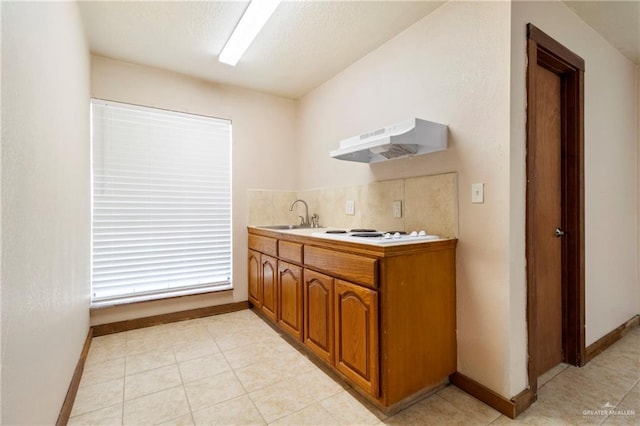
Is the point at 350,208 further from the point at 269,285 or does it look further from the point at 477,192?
the point at 477,192

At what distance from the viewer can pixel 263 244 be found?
2.97 meters

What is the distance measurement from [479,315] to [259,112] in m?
2.98

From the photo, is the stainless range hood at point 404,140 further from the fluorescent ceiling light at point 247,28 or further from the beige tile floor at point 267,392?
the beige tile floor at point 267,392

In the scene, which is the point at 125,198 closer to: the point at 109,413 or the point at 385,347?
the point at 109,413

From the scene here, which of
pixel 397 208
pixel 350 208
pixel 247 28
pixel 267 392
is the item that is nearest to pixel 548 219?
pixel 397 208

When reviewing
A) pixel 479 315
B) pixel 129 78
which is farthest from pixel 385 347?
pixel 129 78

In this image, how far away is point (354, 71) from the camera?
9.25 feet

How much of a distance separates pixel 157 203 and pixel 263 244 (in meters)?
1.13

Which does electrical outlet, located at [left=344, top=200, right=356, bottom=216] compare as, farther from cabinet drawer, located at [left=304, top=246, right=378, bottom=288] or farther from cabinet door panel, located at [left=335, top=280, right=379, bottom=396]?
cabinet door panel, located at [left=335, top=280, right=379, bottom=396]

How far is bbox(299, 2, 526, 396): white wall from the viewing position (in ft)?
5.48

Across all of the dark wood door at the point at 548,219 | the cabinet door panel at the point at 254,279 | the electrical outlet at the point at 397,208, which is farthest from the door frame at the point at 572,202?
the cabinet door panel at the point at 254,279

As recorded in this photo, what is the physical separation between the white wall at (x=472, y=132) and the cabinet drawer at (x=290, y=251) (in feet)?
3.11

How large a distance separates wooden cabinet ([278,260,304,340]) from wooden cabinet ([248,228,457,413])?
0.22 ft

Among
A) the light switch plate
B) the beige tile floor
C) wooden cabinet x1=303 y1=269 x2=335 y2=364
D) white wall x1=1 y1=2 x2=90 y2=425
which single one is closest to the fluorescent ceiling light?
white wall x1=1 y1=2 x2=90 y2=425
